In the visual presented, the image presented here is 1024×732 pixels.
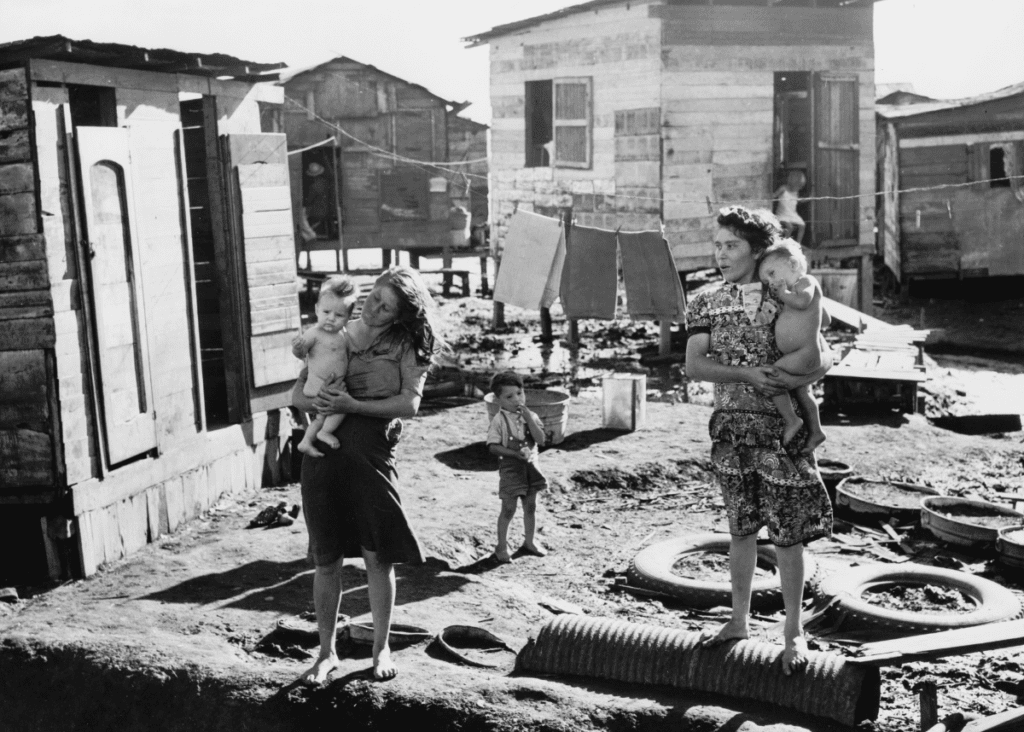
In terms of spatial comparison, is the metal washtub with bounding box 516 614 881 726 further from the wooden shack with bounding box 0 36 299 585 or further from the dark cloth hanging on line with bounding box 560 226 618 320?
the dark cloth hanging on line with bounding box 560 226 618 320

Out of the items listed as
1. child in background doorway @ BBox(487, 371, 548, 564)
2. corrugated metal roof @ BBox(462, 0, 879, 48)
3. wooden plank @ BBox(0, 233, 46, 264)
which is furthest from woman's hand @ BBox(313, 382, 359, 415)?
corrugated metal roof @ BBox(462, 0, 879, 48)

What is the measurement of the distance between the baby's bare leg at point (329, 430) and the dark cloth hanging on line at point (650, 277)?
9.07 m

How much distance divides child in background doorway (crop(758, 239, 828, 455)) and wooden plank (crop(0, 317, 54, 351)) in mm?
4494

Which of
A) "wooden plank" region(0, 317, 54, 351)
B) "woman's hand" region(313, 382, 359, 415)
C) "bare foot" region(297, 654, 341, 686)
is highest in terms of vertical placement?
"wooden plank" region(0, 317, 54, 351)

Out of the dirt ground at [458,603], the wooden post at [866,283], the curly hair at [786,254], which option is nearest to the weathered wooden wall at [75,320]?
the dirt ground at [458,603]

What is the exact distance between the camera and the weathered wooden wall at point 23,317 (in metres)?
7.00

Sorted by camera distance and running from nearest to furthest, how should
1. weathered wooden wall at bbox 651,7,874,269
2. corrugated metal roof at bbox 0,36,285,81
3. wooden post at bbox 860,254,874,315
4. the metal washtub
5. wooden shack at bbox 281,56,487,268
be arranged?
the metal washtub, corrugated metal roof at bbox 0,36,285,81, weathered wooden wall at bbox 651,7,874,269, wooden post at bbox 860,254,874,315, wooden shack at bbox 281,56,487,268

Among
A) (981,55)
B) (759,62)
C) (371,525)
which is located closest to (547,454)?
(371,525)

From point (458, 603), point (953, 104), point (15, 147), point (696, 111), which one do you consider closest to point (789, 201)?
point (696, 111)

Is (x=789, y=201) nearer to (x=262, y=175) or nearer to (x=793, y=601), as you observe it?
(x=262, y=175)

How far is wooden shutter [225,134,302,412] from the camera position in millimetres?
9219

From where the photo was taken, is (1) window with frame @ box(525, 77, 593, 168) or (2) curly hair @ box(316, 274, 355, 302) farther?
(1) window with frame @ box(525, 77, 593, 168)

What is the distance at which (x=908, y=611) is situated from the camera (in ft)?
20.7

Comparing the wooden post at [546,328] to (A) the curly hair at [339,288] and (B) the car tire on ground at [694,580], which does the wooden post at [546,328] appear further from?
(A) the curly hair at [339,288]
